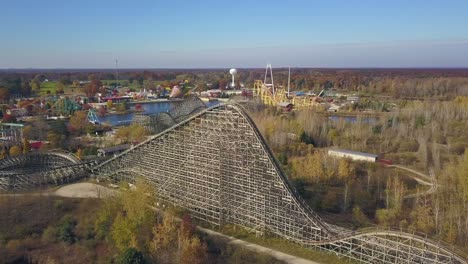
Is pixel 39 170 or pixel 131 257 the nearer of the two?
pixel 131 257

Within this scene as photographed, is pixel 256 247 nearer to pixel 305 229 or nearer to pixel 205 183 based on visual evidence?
pixel 305 229

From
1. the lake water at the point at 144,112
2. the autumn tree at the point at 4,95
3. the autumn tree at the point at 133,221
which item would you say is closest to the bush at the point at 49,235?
the autumn tree at the point at 133,221

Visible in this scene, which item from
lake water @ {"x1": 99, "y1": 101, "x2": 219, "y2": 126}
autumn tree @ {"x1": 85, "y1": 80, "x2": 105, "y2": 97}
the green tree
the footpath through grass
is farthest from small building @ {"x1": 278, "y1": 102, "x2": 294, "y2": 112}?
the green tree

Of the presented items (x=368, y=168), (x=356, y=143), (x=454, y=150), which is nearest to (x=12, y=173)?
(x=368, y=168)

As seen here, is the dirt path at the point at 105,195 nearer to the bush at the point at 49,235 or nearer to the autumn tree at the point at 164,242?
the autumn tree at the point at 164,242

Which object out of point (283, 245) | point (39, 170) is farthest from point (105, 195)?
point (283, 245)

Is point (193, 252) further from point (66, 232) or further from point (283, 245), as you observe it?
point (66, 232)
